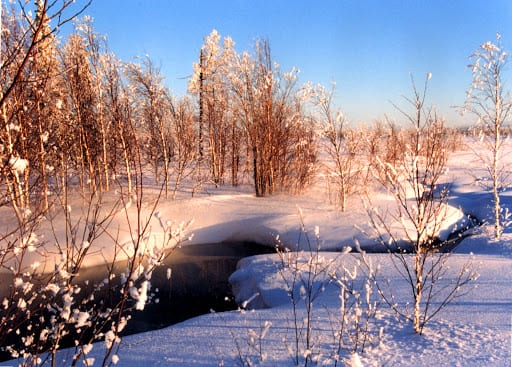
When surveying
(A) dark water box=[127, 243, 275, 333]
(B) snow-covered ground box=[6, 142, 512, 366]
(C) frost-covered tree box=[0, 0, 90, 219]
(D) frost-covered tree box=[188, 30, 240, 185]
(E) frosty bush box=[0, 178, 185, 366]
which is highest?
(D) frost-covered tree box=[188, 30, 240, 185]

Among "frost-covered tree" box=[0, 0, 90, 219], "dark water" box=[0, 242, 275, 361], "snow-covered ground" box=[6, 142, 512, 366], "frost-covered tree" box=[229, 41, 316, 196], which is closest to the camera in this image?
"frost-covered tree" box=[0, 0, 90, 219]

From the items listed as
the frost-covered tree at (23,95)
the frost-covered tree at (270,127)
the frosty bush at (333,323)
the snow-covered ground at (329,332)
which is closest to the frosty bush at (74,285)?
the frost-covered tree at (23,95)

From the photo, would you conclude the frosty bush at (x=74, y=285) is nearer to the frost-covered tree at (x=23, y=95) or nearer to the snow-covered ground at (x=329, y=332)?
the frost-covered tree at (x=23, y=95)

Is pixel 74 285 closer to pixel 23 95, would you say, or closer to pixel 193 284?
pixel 23 95

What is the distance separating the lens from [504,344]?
3.84 m

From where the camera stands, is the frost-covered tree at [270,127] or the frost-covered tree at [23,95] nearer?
the frost-covered tree at [23,95]

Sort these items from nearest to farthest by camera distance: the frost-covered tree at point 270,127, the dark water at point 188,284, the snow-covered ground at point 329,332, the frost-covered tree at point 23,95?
the frost-covered tree at point 23,95, the snow-covered ground at point 329,332, the dark water at point 188,284, the frost-covered tree at point 270,127

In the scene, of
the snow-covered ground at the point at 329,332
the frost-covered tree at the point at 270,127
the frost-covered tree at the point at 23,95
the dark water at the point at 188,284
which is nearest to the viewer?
the frost-covered tree at the point at 23,95

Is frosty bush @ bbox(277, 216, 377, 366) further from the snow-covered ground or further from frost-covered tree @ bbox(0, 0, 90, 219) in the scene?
frost-covered tree @ bbox(0, 0, 90, 219)

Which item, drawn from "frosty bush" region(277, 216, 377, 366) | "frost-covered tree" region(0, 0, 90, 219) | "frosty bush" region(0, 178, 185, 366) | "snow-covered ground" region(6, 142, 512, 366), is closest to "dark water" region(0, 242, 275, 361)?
"snow-covered ground" region(6, 142, 512, 366)

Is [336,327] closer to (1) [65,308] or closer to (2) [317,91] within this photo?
(1) [65,308]

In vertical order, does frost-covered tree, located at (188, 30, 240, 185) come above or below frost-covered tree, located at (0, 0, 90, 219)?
above

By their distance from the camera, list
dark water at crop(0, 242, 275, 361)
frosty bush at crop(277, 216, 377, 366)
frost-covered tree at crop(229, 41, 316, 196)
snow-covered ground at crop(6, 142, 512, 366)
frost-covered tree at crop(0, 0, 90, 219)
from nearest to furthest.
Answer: frost-covered tree at crop(0, 0, 90, 219) → frosty bush at crop(277, 216, 377, 366) → snow-covered ground at crop(6, 142, 512, 366) → dark water at crop(0, 242, 275, 361) → frost-covered tree at crop(229, 41, 316, 196)

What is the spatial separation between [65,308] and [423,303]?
464 cm
